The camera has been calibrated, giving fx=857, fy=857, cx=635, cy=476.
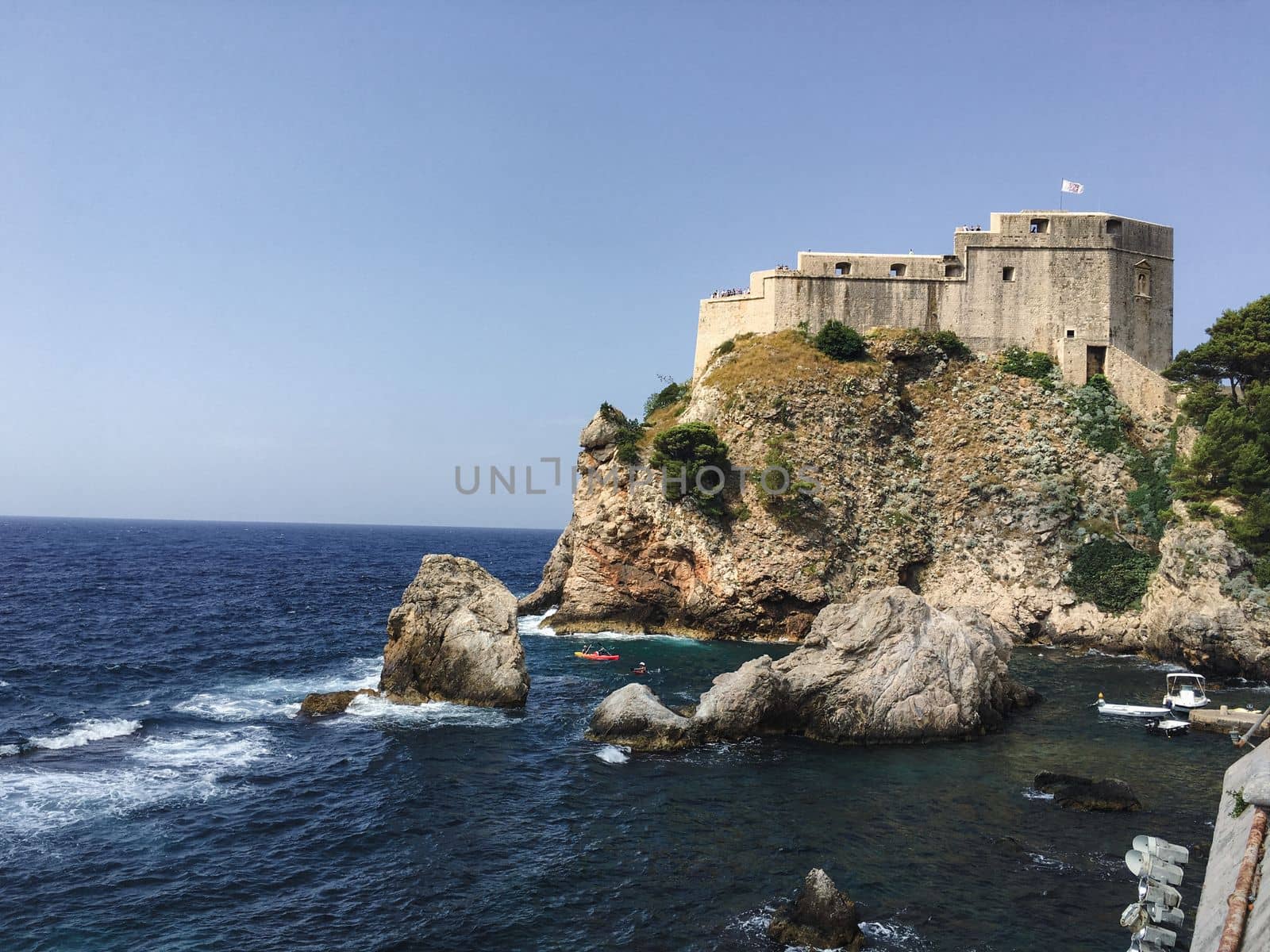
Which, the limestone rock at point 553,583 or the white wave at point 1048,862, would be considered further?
the limestone rock at point 553,583

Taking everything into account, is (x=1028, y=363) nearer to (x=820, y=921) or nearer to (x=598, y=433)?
(x=598, y=433)

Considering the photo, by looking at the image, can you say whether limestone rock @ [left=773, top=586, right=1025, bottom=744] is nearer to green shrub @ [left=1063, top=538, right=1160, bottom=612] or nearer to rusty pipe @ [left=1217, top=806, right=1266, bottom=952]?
green shrub @ [left=1063, top=538, right=1160, bottom=612]

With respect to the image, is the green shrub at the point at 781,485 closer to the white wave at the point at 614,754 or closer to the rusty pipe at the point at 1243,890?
the white wave at the point at 614,754

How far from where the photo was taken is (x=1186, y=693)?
3453 cm

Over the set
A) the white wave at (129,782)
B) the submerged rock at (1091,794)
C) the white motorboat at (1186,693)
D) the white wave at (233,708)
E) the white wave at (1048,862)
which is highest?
the white motorboat at (1186,693)

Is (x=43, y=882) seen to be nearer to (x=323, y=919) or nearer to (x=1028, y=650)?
(x=323, y=919)

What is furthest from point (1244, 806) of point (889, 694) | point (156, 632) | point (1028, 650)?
point (156, 632)

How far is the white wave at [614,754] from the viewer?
2869 centimetres

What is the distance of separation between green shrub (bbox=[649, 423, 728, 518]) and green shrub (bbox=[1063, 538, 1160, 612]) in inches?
807

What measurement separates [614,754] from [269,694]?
17.1 metres

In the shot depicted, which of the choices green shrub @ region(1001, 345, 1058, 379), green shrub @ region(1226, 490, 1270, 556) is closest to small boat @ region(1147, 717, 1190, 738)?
green shrub @ region(1226, 490, 1270, 556)

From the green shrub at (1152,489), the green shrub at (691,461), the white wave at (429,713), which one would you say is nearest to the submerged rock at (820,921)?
the white wave at (429,713)

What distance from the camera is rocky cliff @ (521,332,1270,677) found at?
49594 millimetres

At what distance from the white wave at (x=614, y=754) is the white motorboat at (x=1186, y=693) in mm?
21669
